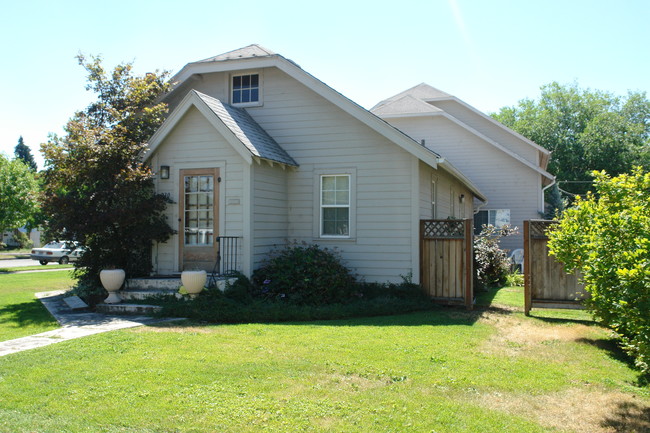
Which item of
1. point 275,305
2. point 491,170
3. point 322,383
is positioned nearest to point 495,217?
point 491,170

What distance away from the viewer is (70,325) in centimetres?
859

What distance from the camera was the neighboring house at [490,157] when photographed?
70.2ft

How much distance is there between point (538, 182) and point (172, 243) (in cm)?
1574

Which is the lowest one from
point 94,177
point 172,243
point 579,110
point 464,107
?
point 172,243

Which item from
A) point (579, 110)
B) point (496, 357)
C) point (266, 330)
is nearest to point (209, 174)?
point (266, 330)

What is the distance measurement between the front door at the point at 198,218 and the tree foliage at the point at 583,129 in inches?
1418

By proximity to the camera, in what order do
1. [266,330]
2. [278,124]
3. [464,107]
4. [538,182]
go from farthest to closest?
[464,107] < [538,182] < [278,124] < [266,330]

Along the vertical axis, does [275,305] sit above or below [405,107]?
below

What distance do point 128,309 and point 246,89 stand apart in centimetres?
635

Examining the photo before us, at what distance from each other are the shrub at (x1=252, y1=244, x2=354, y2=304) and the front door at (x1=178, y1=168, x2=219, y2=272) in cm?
135

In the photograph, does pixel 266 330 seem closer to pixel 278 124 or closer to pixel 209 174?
pixel 209 174

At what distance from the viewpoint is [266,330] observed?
8109mm

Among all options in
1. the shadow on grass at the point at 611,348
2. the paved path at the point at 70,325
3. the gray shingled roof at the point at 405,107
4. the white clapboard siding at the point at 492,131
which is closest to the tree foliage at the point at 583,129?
the white clapboard siding at the point at 492,131

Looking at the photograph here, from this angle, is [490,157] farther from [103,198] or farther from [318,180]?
[103,198]
